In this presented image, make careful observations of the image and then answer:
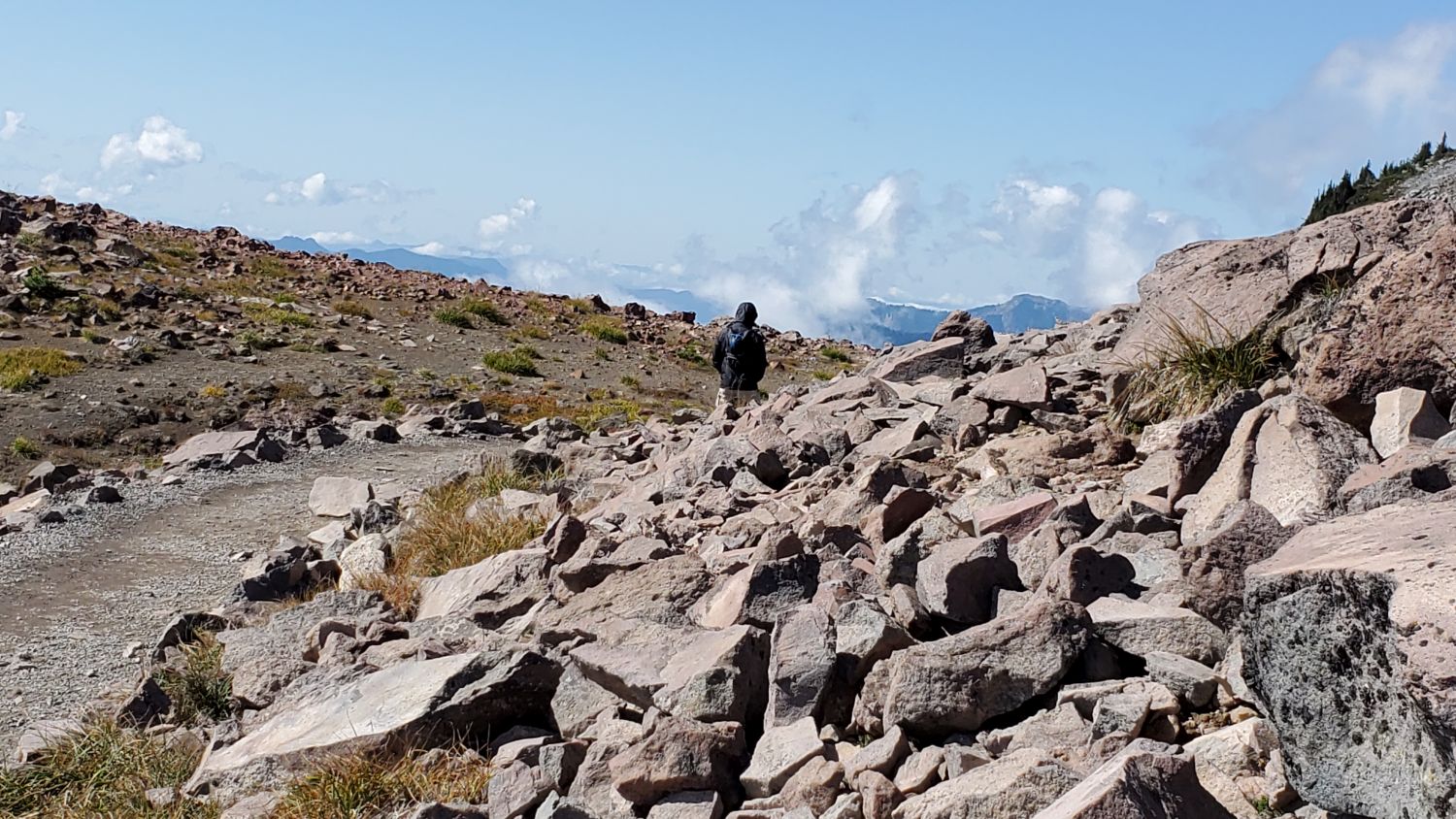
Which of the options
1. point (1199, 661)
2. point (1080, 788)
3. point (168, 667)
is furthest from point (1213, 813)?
point (168, 667)

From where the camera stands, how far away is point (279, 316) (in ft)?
87.1

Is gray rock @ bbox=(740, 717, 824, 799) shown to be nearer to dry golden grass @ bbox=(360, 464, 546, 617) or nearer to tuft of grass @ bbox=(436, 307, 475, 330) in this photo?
dry golden grass @ bbox=(360, 464, 546, 617)

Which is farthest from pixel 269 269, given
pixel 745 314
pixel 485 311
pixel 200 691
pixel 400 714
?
pixel 400 714

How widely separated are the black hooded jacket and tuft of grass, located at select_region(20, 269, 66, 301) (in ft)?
53.9

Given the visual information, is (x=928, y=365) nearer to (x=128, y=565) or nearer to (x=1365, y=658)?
(x=128, y=565)

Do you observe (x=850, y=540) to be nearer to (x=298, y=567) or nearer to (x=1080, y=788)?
(x=1080, y=788)

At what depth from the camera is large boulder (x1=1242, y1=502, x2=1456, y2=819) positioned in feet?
9.26

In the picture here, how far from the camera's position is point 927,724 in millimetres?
4383

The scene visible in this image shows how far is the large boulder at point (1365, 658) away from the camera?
2822 mm

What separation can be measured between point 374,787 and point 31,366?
59.5 ft

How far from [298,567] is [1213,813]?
26.8 feet

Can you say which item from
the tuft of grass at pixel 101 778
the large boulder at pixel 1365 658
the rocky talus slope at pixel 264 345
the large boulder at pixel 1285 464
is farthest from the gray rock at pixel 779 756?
the rocky talus slope at pixel 264 345

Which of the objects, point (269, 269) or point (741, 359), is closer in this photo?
point (741, 359)

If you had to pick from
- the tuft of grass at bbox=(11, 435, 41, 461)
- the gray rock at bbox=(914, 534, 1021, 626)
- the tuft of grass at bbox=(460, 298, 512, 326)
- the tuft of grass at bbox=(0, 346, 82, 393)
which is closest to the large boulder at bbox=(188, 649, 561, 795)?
the gray rock at bbox=(914, 534, 1021, 626)
